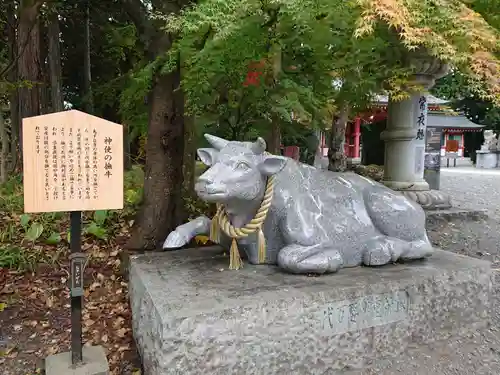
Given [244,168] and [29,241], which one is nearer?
[244,168]

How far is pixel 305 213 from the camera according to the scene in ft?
11.0

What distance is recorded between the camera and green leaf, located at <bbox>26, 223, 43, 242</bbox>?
5195 mm

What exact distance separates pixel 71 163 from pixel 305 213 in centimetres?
173

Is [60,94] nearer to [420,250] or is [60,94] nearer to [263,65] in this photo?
[263,65]

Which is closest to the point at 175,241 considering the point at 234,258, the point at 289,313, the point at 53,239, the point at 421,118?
the point at 234,258

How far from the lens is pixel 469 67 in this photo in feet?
12.3

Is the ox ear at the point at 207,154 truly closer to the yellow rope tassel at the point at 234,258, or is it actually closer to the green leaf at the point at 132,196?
the yellow rope tassel at the point at 234,258

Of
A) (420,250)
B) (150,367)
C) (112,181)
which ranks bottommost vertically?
(150,367)

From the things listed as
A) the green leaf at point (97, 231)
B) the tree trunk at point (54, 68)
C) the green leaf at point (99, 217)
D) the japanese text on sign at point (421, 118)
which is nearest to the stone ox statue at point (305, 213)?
the green leaf at point (97, 231)

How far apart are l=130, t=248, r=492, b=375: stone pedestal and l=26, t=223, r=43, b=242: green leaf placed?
2.23m

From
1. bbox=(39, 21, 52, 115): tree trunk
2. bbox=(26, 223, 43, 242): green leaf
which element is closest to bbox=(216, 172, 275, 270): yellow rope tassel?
bbox=(26, 223, 43, 242): green leaf

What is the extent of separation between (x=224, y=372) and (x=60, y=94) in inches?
358

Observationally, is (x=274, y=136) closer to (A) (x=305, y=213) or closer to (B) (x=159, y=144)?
(B) (x=159, y=144)

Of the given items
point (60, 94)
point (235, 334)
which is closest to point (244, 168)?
point (235, 334)
